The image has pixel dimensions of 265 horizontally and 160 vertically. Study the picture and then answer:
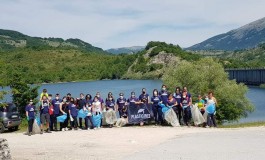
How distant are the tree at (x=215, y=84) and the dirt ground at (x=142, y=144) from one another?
78.2 ft

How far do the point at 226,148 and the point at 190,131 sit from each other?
5763 mm

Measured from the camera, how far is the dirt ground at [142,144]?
15.0 m

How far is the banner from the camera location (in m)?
24.7

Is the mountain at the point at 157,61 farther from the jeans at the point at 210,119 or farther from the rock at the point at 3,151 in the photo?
the rock at the point at 3,151

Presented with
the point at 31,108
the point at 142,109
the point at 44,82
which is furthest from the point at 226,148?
the point at 44,82

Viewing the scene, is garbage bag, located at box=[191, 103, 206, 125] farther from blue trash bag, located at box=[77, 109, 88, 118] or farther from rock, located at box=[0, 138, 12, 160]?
rock, located at box=[0, 138, 12, 160]

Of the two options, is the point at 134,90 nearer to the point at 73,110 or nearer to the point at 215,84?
the point at 215,84

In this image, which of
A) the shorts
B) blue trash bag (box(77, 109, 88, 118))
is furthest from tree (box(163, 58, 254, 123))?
the shorts

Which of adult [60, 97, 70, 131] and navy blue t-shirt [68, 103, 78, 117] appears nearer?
navy blue t-shirt [68, 103, 78, 117]

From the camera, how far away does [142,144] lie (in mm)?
17984

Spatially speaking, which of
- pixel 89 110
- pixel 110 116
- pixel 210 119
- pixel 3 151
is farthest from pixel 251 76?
pixel 3 151

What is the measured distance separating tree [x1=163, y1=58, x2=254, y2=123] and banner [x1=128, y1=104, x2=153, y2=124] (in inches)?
807

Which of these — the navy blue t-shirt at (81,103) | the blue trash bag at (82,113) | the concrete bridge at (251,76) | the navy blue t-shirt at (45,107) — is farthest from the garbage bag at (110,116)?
the concrete bridge at (251,76)

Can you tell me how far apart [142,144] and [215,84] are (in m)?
35.3
